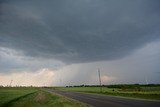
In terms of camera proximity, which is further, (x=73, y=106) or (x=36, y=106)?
(x=36, y=106)

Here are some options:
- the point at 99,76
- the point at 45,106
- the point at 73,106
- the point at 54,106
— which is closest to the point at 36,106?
the point at 45,106

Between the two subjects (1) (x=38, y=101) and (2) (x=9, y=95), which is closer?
(1) (x=38, y=101)

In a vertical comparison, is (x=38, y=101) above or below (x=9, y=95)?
below

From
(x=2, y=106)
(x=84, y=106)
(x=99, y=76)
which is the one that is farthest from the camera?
(x=99, y=76)

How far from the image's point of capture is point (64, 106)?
24.9 meters

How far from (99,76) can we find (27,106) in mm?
63593

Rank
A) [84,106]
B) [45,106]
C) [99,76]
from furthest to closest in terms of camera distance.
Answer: [99,76] → [45,106] → [84,106]

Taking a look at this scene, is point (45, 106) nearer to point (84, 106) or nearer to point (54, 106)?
point (54, 106)

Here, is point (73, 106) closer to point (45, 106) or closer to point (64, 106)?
point (64, 106)

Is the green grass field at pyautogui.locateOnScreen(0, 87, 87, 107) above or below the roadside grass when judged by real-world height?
below

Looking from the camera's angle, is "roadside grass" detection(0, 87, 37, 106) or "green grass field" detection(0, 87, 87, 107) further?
"roadside grass" detection(0, 87, 37, 106)

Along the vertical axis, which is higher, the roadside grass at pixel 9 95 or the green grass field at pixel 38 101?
the roadside grass at pixel 9 95

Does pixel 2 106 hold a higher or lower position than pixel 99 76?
lower

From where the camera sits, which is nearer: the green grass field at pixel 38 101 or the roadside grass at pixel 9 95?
the green grass field at pixel 38 101
